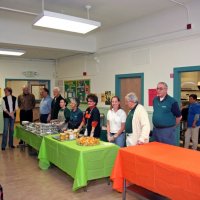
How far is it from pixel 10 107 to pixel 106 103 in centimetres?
249

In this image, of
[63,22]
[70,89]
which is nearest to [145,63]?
[63,22]

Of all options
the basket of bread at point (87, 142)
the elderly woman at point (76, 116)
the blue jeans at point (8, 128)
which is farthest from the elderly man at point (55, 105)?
the basket of bread at point (87, 142)

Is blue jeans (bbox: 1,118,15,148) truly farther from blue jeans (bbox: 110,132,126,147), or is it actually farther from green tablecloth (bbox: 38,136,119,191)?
blue jeans (bbox: 110,132,126,147)

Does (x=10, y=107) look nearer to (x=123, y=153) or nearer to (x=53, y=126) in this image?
(x=53, y=126)

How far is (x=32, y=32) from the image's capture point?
19.6 feet

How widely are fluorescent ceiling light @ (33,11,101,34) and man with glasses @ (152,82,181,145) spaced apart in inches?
60.3

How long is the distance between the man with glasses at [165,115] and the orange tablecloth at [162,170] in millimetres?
725

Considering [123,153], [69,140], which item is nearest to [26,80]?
[69,140]

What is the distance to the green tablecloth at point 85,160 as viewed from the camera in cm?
319

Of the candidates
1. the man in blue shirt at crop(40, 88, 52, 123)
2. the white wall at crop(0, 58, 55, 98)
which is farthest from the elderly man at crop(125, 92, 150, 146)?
the white wall at crop(0, 58, 55, 98)

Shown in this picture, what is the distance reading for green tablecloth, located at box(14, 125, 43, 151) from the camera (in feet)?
15.1

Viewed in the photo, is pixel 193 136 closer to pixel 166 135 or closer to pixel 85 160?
pixel 166 135

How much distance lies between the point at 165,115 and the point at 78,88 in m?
4.58

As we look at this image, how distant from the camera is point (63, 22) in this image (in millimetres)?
3826
